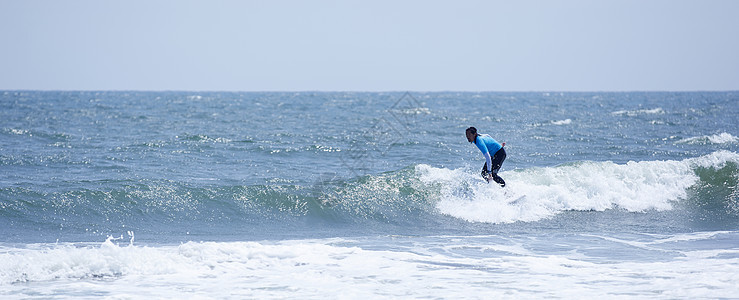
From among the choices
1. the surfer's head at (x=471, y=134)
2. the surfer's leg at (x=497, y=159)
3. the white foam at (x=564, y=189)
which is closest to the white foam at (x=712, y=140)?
the white foam at (x=564, y=189)

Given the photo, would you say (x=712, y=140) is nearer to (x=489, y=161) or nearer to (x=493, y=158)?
(x=493, y=158)

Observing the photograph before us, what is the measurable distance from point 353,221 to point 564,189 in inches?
197

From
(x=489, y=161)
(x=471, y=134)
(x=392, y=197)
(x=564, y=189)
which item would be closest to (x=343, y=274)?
(x=471, y=134)

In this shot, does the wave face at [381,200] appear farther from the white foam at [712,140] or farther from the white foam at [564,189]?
the white foam at [712,140]

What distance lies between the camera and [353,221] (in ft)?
39.2

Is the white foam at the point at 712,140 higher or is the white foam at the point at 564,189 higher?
the white foam at the point at 712,140

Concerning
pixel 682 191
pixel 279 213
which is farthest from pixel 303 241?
pixel 682 191

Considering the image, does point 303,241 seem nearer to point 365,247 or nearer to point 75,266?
point 365,247

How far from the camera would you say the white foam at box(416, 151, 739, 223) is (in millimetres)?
12602

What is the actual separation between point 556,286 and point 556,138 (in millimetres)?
19965

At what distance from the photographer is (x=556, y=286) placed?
711cm

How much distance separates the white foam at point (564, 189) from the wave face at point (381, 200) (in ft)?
0.08

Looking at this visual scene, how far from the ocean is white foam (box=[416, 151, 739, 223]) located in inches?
1.9

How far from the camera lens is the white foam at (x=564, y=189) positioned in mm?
12602
